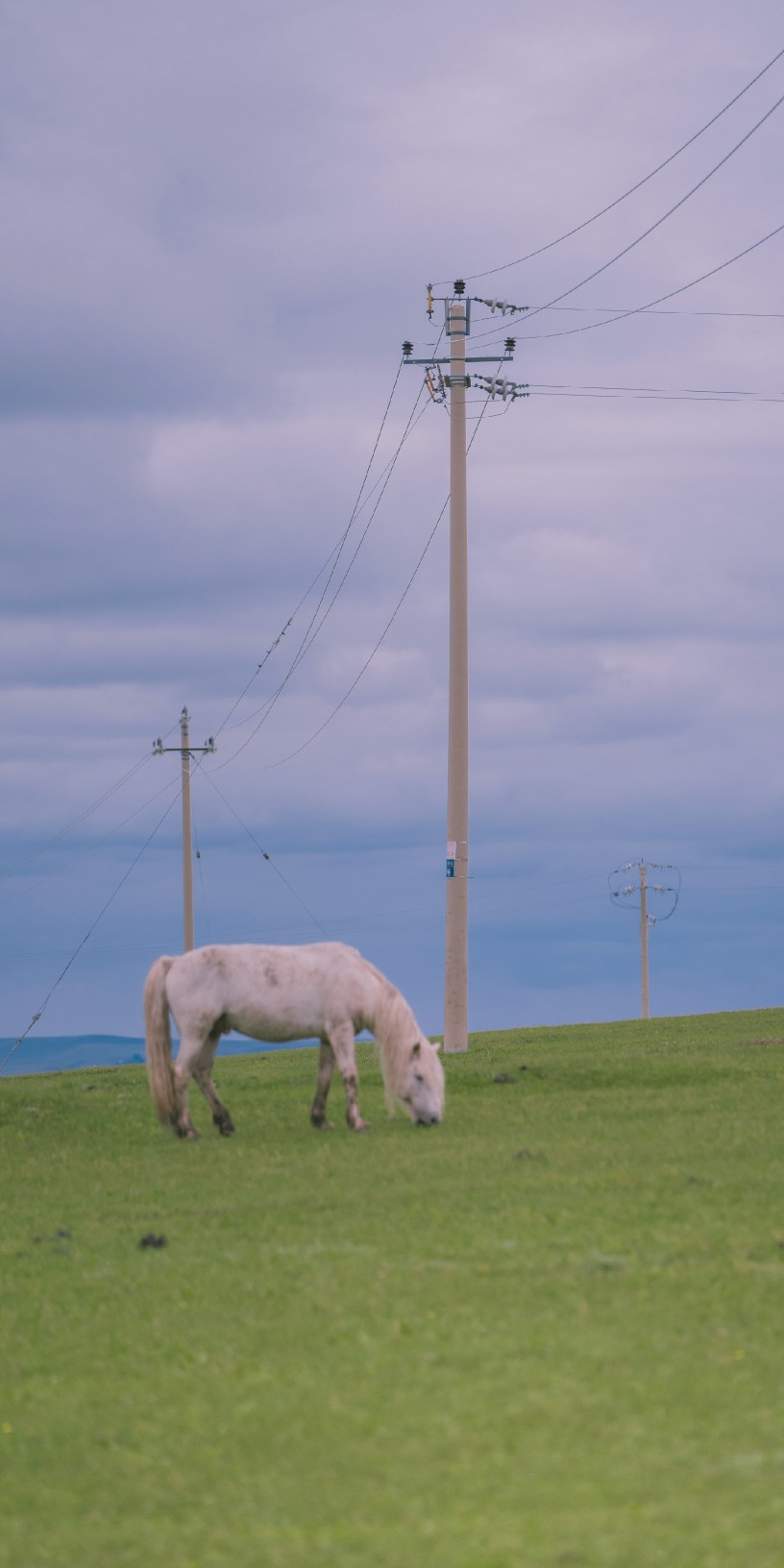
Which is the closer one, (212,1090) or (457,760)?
(212,1090)

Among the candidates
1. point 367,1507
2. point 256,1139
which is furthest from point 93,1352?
point 256,1139

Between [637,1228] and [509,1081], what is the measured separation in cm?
1102

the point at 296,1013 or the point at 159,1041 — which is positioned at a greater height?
the point at 296,1013

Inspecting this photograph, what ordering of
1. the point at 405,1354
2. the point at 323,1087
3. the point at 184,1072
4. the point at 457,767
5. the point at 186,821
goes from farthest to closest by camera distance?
1. the point at 186,821
2. the point at 457,767
3. the point at 323,1087
4. the point at 184,1072
5. the point at 405,1354

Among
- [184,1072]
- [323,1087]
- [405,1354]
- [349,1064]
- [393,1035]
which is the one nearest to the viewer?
[405,1354]

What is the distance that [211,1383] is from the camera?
8719 mm

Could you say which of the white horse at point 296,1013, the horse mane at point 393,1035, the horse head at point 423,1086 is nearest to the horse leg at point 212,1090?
the white horse at point 296,1013

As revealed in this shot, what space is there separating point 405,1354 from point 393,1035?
9.47 meters

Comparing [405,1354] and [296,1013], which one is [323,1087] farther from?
[405,1354]

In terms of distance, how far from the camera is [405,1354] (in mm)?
8672

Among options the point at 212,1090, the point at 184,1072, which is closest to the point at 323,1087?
the point at 212,1090

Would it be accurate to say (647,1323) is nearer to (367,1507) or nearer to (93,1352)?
(367,1507)

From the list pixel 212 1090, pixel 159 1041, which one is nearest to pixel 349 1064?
pixel 212 1090

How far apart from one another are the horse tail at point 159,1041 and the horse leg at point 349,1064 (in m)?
1.98
